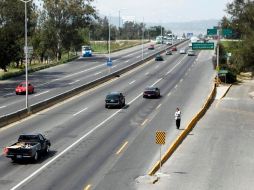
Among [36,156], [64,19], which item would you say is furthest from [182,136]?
[64,19]

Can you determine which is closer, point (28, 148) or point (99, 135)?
point (28, 148)

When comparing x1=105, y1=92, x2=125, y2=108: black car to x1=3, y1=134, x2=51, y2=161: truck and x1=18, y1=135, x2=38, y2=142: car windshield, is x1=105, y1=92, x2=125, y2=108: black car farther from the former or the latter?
x1=18, y1=135, x2=38, y2=142: car windshield

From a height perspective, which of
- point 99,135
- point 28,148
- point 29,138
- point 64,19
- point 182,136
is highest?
point 64,19

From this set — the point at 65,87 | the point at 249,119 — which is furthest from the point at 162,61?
the point at 249,119

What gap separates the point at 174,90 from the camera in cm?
6688

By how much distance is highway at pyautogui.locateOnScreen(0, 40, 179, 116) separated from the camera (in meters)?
57.1

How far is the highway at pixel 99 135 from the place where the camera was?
86.5 ft

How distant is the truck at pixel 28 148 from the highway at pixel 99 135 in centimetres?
48

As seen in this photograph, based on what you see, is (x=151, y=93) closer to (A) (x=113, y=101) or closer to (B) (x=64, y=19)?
(A) (x=113, y=101)

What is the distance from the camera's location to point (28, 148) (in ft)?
94.5

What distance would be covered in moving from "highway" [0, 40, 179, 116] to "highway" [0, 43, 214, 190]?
4035 mm

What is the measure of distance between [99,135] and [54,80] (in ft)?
136

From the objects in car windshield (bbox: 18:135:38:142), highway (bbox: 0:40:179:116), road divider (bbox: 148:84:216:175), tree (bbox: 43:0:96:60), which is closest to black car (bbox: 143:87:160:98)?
road divider (bbox: 148:84:216:175)

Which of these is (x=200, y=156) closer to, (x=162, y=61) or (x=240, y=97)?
(x=240, y=97)
